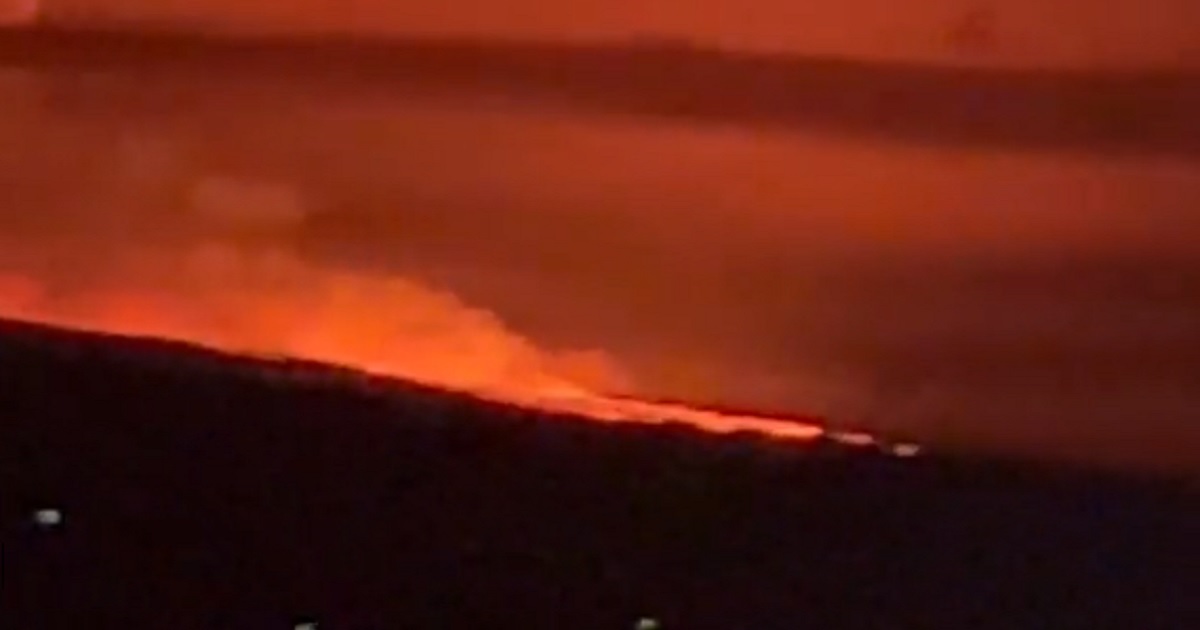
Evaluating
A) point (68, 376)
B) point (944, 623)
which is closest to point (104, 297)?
point (68, 376)

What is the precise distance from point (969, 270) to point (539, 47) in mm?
220

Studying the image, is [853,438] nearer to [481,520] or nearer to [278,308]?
[481,520]

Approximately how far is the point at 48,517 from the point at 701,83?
360 mm

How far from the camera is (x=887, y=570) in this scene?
79 centimetres

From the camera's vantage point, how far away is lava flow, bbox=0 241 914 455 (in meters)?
0.85

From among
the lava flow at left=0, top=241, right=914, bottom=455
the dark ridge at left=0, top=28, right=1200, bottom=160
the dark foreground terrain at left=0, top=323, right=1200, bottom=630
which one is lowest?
the dark foreground terrain at left=0, top=323, right=1200, bottom=630

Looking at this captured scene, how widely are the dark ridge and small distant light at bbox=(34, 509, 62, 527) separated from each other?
0.21 m

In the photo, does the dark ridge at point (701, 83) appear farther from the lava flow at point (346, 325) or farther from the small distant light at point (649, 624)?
the small distant light at point (649, 624)

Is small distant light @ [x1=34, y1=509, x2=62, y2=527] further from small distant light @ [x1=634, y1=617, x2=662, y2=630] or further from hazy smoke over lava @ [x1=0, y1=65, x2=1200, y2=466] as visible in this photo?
small distant light @ [x1=634, y1=617, x2=662, y2=630]

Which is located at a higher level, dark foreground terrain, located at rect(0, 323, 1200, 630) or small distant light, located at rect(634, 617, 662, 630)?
dark foreground terrain, located at rect(0, 323, 1200, 630)

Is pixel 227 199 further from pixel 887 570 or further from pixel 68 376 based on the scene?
pixel 887 570

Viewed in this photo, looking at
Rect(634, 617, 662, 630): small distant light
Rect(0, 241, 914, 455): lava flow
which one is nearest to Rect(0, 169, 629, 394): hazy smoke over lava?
Rect(0, 241, 914, 455): lava flow

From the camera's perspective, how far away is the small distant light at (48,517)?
87 centimetres

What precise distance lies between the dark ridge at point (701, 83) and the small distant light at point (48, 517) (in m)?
0.21
